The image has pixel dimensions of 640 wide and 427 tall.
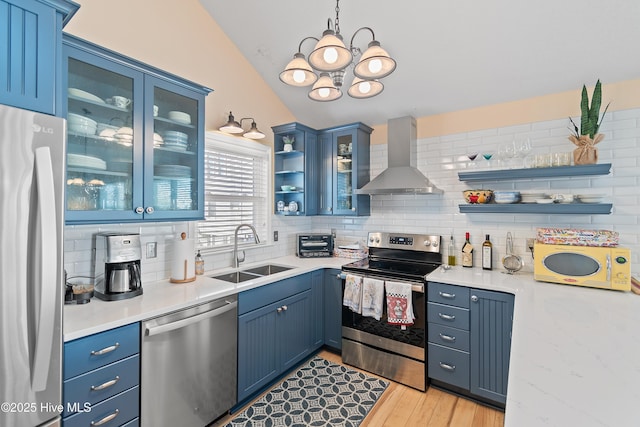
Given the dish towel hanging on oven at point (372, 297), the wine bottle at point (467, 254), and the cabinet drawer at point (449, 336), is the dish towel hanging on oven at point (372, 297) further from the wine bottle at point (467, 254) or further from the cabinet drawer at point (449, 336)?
the wine bottle at point (467, 254)

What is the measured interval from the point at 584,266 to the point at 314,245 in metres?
2.36

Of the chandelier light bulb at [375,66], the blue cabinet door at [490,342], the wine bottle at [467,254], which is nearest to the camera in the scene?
the chandelier light bulb at [375,66]

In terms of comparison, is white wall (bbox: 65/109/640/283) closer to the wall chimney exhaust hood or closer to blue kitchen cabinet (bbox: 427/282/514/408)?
the wall chimney exhaust hood

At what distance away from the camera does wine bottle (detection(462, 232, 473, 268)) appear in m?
2.81

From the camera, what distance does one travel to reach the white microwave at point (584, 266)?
79.6 inches

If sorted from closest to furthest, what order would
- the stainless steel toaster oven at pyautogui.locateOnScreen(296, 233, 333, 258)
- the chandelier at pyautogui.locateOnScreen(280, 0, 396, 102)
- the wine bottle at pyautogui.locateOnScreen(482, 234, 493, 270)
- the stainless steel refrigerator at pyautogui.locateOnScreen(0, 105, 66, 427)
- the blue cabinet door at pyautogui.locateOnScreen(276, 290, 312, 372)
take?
1. the stainless steel refrigerator at pyautogui.locateOnScreen(0, 105, 66, 427)
2. the chandelier at pyautogui.locateOnScreen(280, 0, 396, 102)
3. the blue cabinet door at pyautogui.locateOnScreen(276, 290, 312, 372)
4. the wine bottle at pyautogui.locateOnScreen(482, 234, 493, 270)
5. the stainless steel toaster oven at pyautogui.locateOnScreen(296, 233, 333, 258)

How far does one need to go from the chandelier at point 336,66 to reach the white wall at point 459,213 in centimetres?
150

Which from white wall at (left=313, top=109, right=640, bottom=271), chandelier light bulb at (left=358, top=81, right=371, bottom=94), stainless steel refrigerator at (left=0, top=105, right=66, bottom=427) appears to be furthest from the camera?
white wall at (left=313, top=109, right=640, bottom=271)

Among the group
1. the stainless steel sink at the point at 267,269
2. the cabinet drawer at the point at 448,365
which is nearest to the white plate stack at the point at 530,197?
the cabinet drawer at the point at 448,365

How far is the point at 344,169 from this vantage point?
3455mm

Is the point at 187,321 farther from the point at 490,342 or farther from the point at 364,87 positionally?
the point at 490,342

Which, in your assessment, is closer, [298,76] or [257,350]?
[298,76]

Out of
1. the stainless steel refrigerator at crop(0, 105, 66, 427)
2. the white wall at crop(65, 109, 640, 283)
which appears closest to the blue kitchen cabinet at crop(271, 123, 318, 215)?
the white wall at crop(65, 109, 640, 283)

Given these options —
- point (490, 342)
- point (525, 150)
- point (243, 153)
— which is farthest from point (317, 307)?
point (525, 150)
